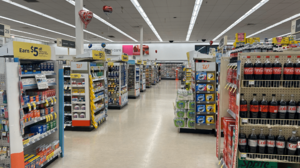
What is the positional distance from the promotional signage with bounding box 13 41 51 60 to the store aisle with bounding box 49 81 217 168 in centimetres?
199

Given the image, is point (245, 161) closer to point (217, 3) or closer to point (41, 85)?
point (41, 85)

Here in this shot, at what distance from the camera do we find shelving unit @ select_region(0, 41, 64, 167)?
2.78 m

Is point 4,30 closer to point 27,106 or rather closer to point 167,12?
point 27,106

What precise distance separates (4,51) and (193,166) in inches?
140

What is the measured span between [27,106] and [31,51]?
0.87 metres

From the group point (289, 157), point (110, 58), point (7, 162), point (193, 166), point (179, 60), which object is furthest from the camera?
point (179, 60)


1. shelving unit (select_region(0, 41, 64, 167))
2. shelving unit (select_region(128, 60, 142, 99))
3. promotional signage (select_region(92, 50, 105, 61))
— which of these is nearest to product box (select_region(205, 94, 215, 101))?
promotional signage (select_region(92, 50, 105, 61))

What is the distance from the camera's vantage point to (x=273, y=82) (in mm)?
2551

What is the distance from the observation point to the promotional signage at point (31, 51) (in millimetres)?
2883

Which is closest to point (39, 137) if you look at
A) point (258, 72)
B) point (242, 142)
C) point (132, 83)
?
point (242, 142)

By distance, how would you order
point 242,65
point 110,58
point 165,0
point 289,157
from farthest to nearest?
point 110,58 → point 165,0 → point 242,65 → point 289,157

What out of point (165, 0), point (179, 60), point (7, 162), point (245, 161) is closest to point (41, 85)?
point (7, 162)

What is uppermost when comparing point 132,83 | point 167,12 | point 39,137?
point 167,12

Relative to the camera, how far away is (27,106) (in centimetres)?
315
